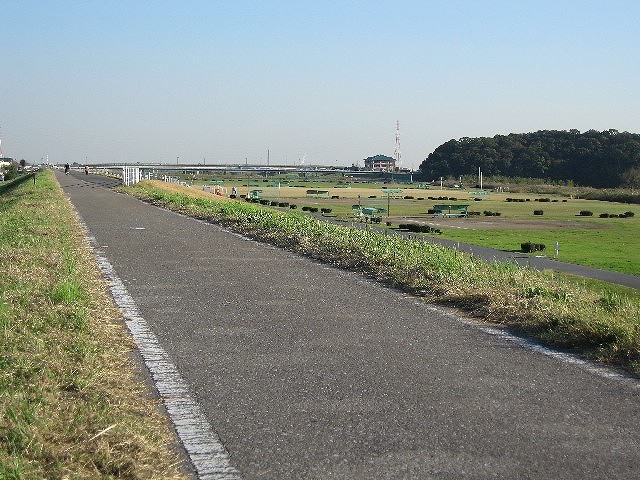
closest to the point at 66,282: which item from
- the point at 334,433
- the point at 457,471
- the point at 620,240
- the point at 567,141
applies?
the point at 334,433

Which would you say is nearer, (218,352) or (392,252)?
(218,352)

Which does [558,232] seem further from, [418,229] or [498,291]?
[498,291]

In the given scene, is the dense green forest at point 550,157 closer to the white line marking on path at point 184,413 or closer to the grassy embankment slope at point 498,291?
the grassy embankment slope at point 498,291

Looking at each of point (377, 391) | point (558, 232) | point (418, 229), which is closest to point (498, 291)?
point (377, 391)

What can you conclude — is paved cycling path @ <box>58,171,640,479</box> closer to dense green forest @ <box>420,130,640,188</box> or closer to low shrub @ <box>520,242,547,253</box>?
low shrub @ <box>520,242,547,253</box>

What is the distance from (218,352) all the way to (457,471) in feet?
9.44

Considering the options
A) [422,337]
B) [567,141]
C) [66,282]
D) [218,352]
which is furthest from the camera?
[567,141]

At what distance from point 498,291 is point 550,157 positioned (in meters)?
148

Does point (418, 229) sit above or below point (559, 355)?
below

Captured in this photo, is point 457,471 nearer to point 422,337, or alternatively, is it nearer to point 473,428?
point 473,428

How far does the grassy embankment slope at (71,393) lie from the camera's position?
3732mm

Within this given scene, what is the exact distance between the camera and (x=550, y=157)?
150m

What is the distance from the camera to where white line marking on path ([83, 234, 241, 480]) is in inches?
151

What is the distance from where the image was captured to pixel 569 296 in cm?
893
